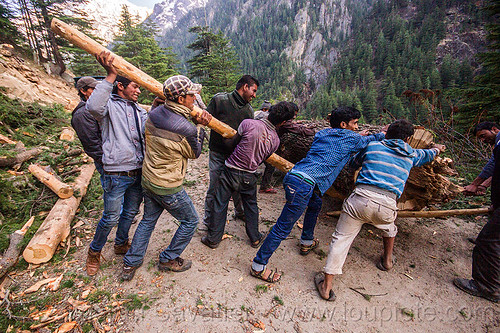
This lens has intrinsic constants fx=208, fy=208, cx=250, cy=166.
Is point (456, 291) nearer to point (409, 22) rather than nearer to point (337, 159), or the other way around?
point (337, 159)

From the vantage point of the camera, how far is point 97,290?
2.47 metres

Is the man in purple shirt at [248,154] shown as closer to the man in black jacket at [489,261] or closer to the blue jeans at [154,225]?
the blue jeans at [154,225]

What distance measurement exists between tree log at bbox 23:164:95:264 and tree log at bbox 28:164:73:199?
0.11 meters

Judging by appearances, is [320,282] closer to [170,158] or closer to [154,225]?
[154,225]

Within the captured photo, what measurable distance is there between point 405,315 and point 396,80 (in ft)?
267

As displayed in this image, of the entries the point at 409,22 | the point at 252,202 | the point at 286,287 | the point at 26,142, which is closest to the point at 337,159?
the point at 252,202

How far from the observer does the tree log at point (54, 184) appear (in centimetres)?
379

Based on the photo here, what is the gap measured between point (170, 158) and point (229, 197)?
3.60 ft

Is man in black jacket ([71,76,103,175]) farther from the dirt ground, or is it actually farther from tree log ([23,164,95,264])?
the dirt ground

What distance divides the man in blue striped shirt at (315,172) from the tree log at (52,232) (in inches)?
112

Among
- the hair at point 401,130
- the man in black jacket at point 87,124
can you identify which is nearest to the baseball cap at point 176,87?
the man in black jacket at point 87,124

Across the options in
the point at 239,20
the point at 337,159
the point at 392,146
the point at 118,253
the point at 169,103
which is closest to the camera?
the point at 169,103

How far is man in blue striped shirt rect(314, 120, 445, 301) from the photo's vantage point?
93.3 inches

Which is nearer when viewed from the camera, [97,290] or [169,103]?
[169,103]
